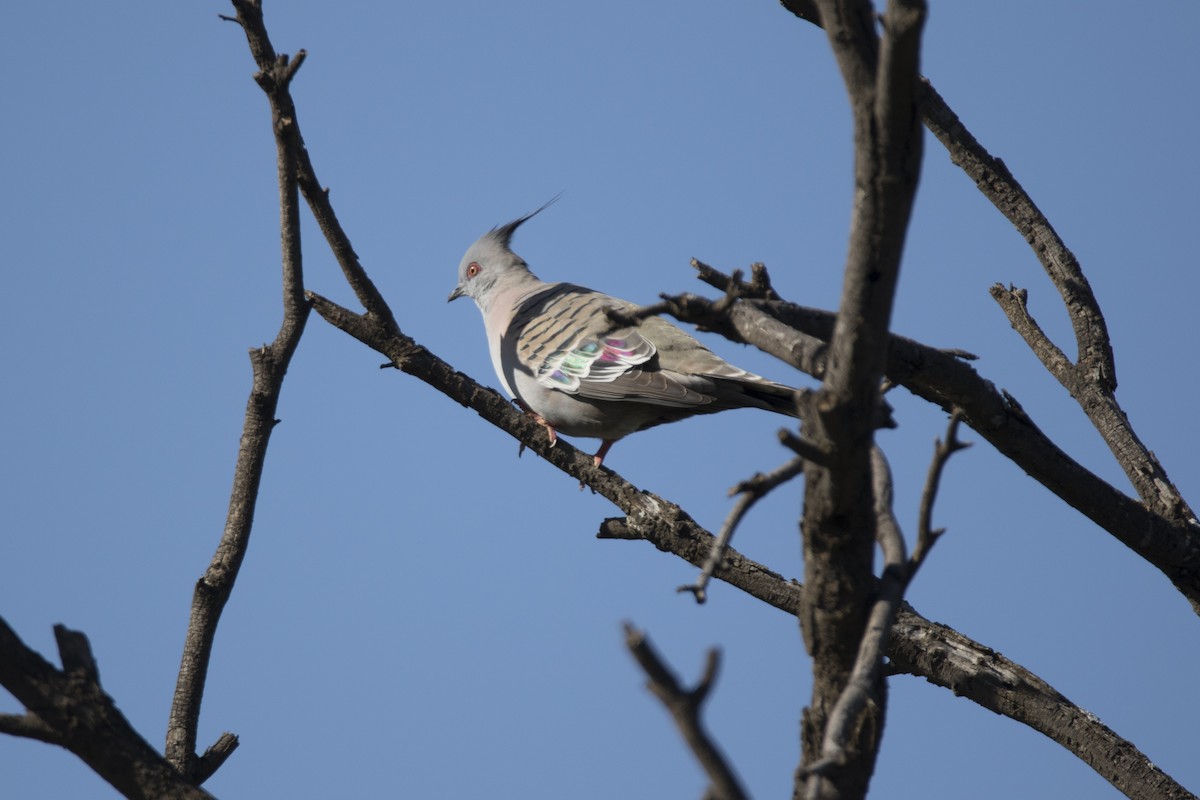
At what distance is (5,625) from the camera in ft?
8.07

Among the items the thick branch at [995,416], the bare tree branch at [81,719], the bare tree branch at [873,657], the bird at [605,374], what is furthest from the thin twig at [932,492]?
the bird at [605,374]

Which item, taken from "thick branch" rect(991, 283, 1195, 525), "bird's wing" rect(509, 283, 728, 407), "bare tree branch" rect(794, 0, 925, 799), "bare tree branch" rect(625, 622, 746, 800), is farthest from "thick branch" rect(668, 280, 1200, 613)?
"bird's wing" rect(509, 283, 728, 407)

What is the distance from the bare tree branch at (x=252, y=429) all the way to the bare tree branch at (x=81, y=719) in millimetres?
1169

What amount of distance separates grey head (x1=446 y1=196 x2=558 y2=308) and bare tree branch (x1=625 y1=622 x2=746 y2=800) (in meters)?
5.95

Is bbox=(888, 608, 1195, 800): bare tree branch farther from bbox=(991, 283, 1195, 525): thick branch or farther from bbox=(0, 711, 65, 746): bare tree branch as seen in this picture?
bbox=(0, 711, 65, 746): bare tree branch

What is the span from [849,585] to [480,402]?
2780 millimetres

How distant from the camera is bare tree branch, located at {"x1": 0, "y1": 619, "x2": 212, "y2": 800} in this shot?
244 centimetres

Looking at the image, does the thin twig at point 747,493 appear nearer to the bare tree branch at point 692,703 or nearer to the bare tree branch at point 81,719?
the bare tree branch at point 692,703

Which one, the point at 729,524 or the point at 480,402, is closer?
the point at 729,524

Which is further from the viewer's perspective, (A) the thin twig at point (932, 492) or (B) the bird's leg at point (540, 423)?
(B) the bird's leg at point (540, 423)

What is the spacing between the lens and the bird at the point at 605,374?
213 inches

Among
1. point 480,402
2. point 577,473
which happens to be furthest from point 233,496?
point 577,473

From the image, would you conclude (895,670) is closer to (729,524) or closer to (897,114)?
(729,524)

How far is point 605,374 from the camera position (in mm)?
5691
